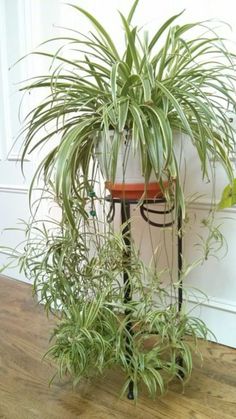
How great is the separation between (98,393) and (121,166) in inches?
29.9

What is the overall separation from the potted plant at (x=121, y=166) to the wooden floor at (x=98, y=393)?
0.09m

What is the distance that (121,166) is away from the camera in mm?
1099

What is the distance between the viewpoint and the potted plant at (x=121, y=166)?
0.97m

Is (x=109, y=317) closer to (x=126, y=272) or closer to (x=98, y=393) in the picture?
(x=126, y=272)

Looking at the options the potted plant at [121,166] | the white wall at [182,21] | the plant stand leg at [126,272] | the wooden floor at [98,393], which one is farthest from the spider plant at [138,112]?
the wooden floor at [98,393]

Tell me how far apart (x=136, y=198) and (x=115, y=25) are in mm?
981

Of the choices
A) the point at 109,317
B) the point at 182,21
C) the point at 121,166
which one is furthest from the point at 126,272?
the point at 182,21

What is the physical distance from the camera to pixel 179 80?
1.04 meters

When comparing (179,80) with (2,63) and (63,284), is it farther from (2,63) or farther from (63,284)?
(2,63)

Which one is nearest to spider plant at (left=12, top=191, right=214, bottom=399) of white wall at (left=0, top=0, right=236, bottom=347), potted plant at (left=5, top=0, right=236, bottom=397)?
potted plant at (left=5, top=0, right=236, bottom=397)

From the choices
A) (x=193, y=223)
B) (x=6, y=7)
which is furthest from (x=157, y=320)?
(x=6, y=7)

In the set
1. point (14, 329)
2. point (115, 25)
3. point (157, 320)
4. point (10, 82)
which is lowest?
point (14, 329)

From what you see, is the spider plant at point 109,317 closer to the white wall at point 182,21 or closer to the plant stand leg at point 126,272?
the plant stand leg at point 126,272

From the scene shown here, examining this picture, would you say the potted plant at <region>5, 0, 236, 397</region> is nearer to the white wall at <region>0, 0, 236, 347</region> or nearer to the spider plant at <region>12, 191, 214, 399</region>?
the spider plant at <region>12, 191, 214, 399</region>
